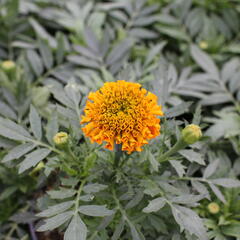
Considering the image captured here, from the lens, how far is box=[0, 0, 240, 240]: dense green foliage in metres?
1.29

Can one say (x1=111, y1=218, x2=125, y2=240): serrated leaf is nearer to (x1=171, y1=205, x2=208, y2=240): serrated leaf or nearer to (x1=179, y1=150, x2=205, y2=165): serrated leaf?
(x1=171, y1=205, x2=208, y2=240): serrated leaf

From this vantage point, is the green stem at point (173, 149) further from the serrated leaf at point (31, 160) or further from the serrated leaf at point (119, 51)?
the serrated leaf at point (119, 51)

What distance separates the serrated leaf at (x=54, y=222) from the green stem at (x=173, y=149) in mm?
385

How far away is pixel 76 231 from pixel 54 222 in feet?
0.25

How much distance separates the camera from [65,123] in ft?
5.48

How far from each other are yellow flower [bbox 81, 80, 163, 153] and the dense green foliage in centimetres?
16

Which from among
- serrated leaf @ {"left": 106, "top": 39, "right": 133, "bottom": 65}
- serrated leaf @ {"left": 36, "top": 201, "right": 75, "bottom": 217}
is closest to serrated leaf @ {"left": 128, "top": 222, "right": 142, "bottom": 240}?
serrated leaf @ {"left": 36, "top": 201, "right": 75, "bottom": 217}

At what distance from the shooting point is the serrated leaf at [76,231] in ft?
3.70

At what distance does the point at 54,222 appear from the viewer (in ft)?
3.76

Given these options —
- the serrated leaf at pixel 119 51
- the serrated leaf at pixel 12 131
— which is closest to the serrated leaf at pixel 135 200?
the serrated leaf at pixel 12 131

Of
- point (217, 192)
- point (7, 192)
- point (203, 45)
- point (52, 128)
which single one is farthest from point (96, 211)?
point (203, 45)

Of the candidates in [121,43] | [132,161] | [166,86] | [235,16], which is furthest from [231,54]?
[132,161]

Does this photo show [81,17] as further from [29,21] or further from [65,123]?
[65,123]

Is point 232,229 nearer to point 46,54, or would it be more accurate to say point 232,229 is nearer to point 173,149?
point 173,149
